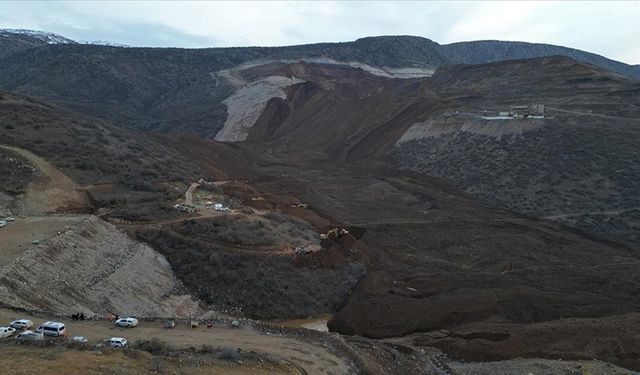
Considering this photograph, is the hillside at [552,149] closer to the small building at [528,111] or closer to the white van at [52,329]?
the small building at [528,111]

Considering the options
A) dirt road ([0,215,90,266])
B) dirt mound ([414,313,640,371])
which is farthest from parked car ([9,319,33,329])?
dirt mound ([414,313,640,371])

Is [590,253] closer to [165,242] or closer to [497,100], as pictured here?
[165,242]

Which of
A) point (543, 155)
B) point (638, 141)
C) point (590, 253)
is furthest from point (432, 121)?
point (590, 253)

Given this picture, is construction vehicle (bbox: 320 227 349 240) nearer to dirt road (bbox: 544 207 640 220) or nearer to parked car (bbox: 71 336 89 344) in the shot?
dirt road (bbox: 544 207 640 220)

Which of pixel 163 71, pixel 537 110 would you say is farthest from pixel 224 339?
pixel 163 71

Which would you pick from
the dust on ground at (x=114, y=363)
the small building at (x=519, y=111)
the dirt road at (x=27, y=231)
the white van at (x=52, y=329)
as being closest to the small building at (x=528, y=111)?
the small building at (x=519, y=111)

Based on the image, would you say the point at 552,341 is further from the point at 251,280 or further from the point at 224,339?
the point at 251,280
